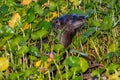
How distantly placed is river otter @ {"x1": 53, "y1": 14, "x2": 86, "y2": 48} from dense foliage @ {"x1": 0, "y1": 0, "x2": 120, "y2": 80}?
2.1 inches

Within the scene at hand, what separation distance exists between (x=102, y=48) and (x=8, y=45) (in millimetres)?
1011

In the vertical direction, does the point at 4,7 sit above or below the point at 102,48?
above

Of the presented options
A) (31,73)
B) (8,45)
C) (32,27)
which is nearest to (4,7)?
(32,27)

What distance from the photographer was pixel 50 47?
300cm

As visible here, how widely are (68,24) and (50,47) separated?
47cm

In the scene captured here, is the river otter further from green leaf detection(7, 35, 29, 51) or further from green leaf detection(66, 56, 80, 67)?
green leaf detection(66, 56, 80, 67)

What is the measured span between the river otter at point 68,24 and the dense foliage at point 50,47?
0.05 metres

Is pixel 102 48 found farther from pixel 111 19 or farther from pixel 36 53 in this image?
pixel 36 53

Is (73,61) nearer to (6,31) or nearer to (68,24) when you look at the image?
(6,31)

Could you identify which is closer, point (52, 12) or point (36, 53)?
point (36, 53)

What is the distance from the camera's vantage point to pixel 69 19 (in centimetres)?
329

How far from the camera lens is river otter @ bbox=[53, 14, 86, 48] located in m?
3.24

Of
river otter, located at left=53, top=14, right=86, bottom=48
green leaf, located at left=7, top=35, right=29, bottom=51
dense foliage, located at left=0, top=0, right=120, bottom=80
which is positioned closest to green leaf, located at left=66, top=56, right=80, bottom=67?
dense foliage, located at left=0, top=0, right=120, bottom=80

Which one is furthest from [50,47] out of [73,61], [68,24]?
[73,61]
